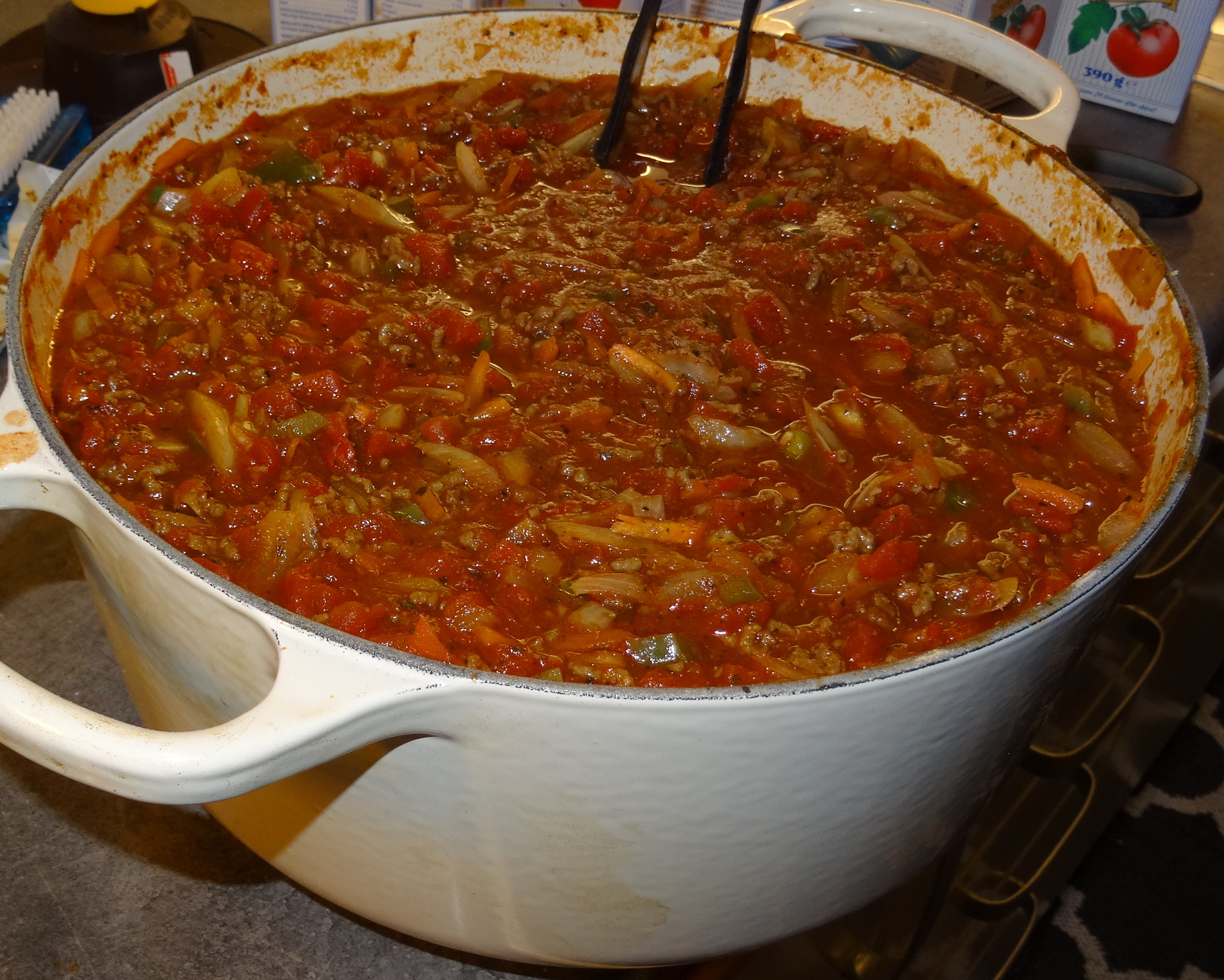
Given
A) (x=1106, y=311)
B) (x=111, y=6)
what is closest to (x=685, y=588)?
(x=1106, y=311)

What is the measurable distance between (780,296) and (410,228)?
685 mm

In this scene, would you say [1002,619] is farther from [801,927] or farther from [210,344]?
[210,344]

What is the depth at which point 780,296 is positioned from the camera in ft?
6.33

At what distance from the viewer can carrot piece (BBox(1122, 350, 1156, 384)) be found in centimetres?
180

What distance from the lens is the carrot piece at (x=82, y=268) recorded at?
5.53 ft

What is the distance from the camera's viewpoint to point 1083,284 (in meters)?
2.01

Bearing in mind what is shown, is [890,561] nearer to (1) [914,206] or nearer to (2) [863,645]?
(2) [863,645]

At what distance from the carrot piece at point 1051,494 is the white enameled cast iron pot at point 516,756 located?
0.62ft

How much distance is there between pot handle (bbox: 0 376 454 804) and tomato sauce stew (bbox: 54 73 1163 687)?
18cm

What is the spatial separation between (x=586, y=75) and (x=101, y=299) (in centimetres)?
122

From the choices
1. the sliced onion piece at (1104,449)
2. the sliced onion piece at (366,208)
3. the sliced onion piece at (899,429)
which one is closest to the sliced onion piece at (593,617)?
the sliced onion piece at (899,429)

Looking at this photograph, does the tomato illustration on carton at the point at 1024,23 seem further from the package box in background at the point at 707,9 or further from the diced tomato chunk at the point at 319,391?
the diced tomato chunk at the point at 319,391

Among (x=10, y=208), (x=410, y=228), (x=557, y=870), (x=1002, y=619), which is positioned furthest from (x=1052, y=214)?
(x=10, y=208)

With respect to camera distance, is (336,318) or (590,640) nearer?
(590,640)
